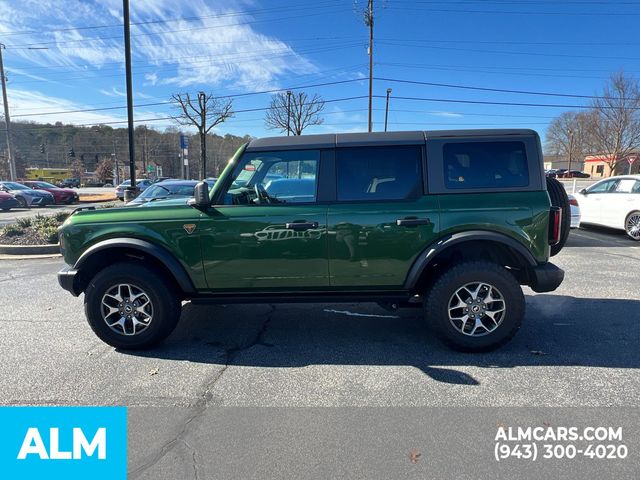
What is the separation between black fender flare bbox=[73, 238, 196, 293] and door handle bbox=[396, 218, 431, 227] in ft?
6.65

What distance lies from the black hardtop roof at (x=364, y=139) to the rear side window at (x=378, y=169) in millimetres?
63

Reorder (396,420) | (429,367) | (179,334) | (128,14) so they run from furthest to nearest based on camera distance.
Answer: (128,14) < (179,334) < (429,367) < (396,420)

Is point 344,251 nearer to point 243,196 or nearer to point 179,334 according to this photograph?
point 243,196

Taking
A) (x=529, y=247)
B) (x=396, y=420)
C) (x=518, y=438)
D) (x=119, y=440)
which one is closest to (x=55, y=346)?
(x=119, y=440)

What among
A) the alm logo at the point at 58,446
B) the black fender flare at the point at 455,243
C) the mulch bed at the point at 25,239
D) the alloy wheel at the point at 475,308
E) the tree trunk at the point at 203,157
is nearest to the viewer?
the alm logo at the point at 58,446

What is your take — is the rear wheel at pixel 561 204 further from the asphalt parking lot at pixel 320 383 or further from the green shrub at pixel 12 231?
the green shrub at pixel 12 231

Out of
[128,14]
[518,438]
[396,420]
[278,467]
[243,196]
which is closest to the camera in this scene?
[278,467]

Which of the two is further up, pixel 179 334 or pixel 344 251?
pixel 344 251

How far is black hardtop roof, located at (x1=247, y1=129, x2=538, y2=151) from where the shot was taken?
3592mm

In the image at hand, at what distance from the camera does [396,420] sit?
2596 millimetres

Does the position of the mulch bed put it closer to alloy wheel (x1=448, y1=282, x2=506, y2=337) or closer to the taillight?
alloy wheel (x1=448, y1=282, x2=506, y2=337)

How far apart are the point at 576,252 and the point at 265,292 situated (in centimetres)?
737

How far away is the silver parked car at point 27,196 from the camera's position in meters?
21.4

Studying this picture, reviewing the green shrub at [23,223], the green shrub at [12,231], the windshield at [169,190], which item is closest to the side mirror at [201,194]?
the windshield at [169,190]
